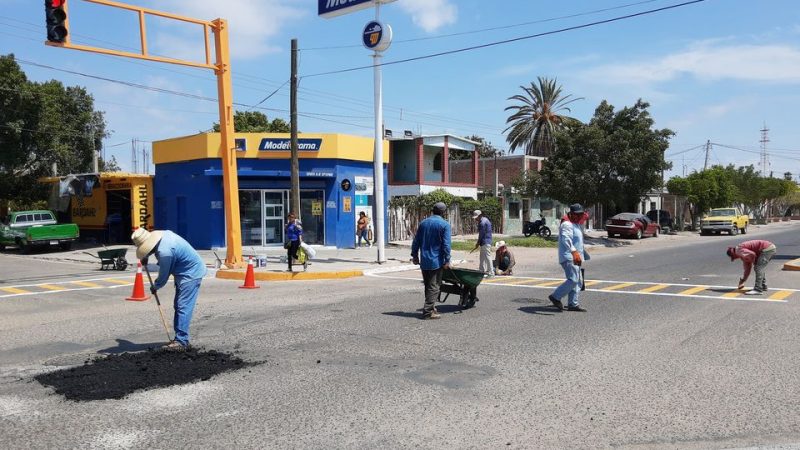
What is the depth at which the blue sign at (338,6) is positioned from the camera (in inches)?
785

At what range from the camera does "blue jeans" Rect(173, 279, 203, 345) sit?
743 centimetres

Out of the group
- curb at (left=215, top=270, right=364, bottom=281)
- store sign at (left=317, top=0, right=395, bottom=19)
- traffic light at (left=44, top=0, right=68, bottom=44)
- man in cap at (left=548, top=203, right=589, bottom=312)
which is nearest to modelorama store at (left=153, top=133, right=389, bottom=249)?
store sign at (left=317, top=0, right=395, bottom=19)

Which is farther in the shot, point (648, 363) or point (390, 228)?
point (390, 228)

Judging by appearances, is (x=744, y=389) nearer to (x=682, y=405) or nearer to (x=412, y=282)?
(x=682, y=405)

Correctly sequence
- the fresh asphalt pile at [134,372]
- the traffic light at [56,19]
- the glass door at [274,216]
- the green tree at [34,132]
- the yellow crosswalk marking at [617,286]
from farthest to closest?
the green tree at [34,132], the glass door at [274,216], the yellow crosswalk marking at [617,286], the traffic light at [56,19], the fresh asphalt pile at [134,372]

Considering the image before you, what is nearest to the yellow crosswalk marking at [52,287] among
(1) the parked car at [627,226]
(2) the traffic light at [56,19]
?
(2) the traffic light at [56,19]

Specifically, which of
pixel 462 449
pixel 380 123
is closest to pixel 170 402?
pixel 462 449

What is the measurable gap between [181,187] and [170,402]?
2245cm

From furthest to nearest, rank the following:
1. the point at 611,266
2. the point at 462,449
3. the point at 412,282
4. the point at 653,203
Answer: the point at 653,203, the point at 611,266, the point at 412,282, the point at 462,449

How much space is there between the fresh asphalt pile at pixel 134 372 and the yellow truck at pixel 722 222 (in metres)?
41.5

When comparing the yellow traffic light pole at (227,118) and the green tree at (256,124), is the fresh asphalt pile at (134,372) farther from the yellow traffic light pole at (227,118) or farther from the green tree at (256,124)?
the green tree at (256,124)

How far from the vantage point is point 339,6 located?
20.4m

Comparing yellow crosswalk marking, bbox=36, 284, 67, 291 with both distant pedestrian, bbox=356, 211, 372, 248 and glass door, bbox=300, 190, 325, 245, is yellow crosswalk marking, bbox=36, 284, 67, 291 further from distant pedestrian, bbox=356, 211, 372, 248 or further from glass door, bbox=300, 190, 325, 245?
distant pedestrian, bbox=356, 211, 372, 248

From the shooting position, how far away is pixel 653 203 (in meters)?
57.3
